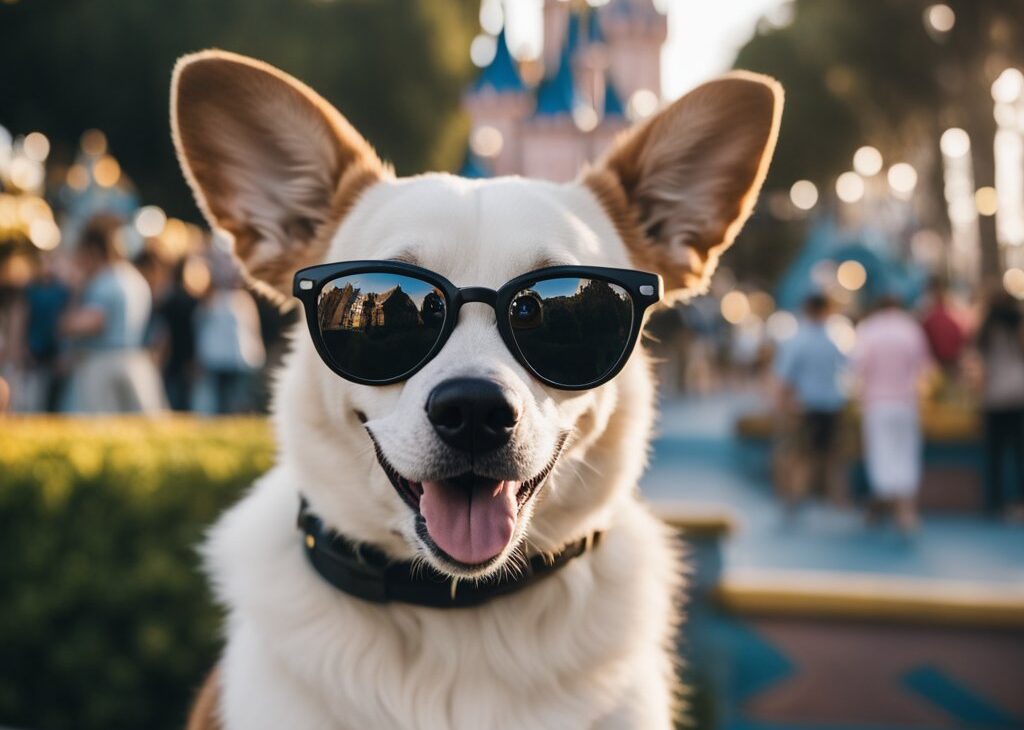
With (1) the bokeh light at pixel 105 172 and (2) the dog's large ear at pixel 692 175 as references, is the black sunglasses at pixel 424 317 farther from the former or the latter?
(1) the bokeh light at pixel 105 172

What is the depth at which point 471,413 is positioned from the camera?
5.73 ft

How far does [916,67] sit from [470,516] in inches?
830

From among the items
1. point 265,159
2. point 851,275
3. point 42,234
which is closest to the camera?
point 265,159

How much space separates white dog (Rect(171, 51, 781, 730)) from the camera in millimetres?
1844

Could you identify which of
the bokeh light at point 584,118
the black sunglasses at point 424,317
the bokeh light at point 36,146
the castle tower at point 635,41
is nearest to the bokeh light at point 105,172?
the bokeh light at point 36,146

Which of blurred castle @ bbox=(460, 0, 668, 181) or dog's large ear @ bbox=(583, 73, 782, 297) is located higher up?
blurred castle @ bbox=(460, 0, 668, 181)

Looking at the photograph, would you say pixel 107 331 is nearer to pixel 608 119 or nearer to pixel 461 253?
pixel 461 253

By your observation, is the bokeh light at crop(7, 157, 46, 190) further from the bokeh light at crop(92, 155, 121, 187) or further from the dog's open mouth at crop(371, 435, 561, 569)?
the dog's open mouth at crop(371, 435, 561, 569)

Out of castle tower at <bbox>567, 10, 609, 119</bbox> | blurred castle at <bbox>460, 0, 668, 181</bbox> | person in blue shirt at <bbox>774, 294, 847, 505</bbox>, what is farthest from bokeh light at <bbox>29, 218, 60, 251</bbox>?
person in blue shirt at <bbox>774, 294, 847, 505</bbox>

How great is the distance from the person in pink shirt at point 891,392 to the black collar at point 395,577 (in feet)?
23.6

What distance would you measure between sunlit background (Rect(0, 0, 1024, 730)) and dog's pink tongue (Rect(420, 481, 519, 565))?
918 mm

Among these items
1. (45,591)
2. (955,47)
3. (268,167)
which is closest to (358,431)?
(268,167)

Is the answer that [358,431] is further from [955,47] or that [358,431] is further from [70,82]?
[70,82]

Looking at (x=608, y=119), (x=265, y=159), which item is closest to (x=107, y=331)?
(x=265, y=159)
